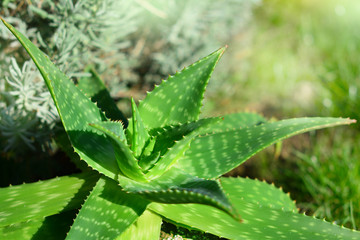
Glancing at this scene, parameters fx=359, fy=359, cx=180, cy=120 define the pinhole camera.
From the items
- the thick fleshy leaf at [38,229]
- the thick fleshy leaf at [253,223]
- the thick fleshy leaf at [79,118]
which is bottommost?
the thick fleshy leaf at [38,229]

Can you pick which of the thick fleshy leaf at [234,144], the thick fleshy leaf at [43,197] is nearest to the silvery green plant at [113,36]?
the thick fleshy leaf at [43,197]

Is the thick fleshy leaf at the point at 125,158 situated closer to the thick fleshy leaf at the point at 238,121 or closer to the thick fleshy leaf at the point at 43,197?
the thick fleshy leaf at the point at 43,197

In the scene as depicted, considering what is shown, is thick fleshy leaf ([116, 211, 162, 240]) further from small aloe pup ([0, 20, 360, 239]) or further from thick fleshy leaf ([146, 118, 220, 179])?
thick fleshy leaf ([146, 118, 220, 179])

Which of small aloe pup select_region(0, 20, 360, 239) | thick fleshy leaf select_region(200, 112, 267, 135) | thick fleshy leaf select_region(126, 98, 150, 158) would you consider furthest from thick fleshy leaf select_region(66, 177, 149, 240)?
thick fleshy leaf select_region(200, 112, 267, 135)

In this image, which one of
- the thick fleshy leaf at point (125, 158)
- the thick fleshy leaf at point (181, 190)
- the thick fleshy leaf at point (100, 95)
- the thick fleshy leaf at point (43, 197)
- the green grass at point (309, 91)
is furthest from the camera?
the green grass at point (309, 91)

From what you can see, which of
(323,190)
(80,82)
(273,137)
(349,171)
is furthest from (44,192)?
(349,171)

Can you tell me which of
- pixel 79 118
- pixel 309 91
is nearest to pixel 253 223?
pixel 79 118

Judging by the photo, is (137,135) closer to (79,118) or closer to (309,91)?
(79,118)
